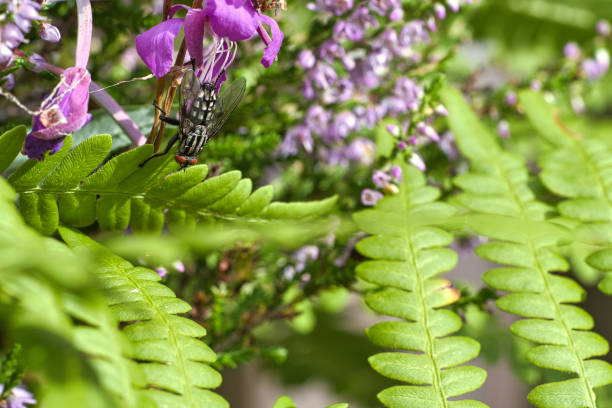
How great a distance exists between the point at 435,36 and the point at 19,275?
3.72 ft

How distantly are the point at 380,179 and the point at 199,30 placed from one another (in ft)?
1.17

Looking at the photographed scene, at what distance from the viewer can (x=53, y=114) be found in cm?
45

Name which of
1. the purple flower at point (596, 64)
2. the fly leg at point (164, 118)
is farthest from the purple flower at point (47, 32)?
the purple flower at point (596, 64)

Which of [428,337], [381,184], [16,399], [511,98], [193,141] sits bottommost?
[16,399]

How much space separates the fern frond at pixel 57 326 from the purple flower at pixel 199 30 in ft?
0.57

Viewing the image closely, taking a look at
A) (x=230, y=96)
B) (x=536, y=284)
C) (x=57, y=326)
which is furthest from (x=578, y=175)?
(x=57, y=326)

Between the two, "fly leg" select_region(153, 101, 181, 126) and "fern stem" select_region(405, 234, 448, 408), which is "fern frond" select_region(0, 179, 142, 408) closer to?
"fly leg" select_region(153, 101, 181, 126)

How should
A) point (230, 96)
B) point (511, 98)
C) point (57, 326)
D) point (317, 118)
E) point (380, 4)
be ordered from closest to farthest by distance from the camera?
point (57, 326), point (230, 96), point (380, 4), point (317, 118), point (511, 98)

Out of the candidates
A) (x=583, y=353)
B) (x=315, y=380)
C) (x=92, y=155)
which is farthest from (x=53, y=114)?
(x=315, y=380)

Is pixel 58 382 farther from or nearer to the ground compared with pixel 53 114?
nearer to the ground

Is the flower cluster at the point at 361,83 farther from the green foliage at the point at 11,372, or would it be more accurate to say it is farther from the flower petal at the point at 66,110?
the green foliage at the point at 11,372

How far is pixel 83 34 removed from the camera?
0.49 meters

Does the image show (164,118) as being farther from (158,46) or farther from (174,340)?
(174,340)

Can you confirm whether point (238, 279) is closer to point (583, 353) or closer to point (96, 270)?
point (96, 270)
